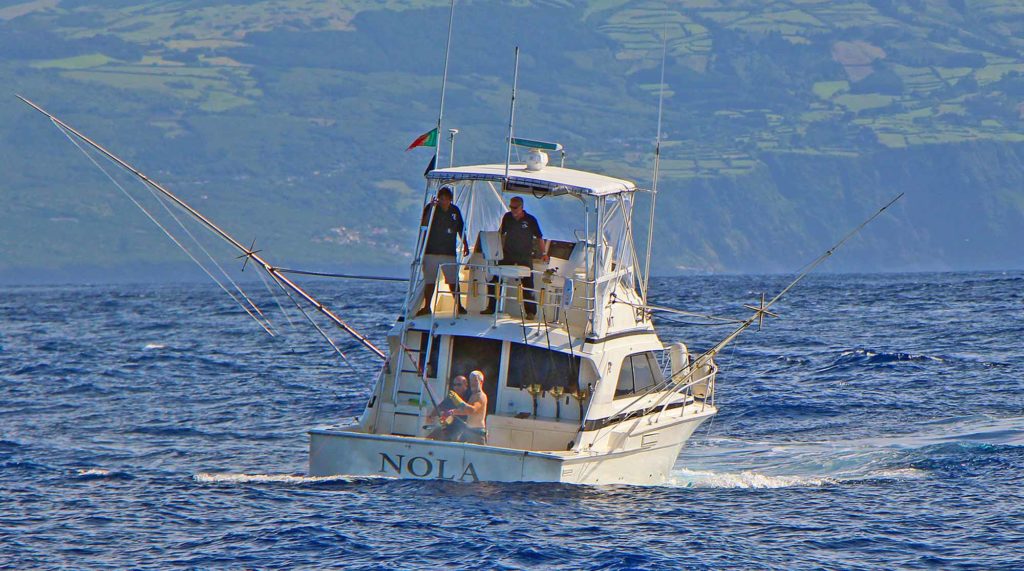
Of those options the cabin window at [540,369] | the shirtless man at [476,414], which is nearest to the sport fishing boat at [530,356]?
the cabin window at [540,369]

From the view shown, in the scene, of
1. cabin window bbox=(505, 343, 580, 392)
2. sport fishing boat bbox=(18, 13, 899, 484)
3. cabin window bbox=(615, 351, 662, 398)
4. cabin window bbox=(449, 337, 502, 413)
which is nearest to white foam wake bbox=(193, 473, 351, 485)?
sport fishing boat bbox=(18, 13, 899, 484)

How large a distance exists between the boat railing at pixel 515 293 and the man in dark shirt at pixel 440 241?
0.10 metres

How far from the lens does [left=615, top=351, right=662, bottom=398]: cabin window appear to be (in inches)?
870

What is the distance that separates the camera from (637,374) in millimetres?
22562

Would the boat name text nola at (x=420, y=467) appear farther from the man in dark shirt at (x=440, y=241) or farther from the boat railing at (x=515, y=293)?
the man in dark shirt at (x=440, y=241)

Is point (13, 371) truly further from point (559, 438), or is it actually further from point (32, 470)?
point (559, 438)

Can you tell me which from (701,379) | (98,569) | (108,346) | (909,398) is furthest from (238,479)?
(108,346)

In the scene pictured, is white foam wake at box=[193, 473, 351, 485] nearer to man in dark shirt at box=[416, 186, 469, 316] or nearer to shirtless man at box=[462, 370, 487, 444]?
shirtless man at box=[462, 370, 487, 444]

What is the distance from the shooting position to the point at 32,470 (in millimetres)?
22766

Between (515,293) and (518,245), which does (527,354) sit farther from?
(518,245)

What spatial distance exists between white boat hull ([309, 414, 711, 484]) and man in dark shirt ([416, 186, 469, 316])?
8.21ft

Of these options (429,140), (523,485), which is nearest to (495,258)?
(429,140)

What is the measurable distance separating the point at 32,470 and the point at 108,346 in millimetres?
27886

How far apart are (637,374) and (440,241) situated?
3.69m
